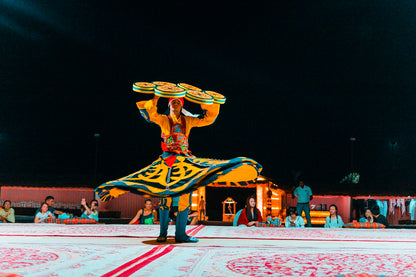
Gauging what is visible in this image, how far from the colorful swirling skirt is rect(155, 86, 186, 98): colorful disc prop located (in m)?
0.57

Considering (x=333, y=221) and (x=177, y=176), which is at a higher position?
(x=177, y=176)

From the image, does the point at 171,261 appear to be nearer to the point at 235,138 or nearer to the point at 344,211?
the point at 235,138

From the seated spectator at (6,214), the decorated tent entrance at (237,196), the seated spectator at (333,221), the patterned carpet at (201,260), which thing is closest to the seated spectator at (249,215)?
the seated spectator at (333,221)

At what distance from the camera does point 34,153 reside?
17.3 meters

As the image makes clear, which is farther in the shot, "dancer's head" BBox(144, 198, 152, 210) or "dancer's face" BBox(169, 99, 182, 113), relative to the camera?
"dancer's head" BBox(144, 198, 152, 210)

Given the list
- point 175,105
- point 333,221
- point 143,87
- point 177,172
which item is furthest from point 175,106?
point 333,221

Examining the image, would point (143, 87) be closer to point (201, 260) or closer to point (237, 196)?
point (201, 260)

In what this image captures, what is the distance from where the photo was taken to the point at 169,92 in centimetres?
356

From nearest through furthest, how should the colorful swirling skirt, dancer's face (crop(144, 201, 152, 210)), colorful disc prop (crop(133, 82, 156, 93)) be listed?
1. the colorful swirling skirt
2. colorful disc prop (crop(133, 82, 156, 93))
3. dancer's face (crop(144, 201, 152, 210))

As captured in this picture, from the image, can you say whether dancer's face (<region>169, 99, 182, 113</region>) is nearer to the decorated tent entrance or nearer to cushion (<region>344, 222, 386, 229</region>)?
cushion (<region>344, 222, 386, 229</region>)

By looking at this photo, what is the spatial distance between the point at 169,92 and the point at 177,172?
0.76 meters

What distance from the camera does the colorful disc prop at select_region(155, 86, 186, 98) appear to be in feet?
11.7

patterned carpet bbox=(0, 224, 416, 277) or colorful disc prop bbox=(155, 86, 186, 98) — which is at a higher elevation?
colorful disc prop bbox=(155, 86, 186, 98)

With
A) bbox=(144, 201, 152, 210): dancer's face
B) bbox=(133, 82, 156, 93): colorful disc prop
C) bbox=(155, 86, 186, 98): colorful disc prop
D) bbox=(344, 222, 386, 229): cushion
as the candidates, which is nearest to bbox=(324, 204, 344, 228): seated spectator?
bbox=(344, 222, 386, 229): cushion
